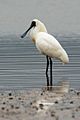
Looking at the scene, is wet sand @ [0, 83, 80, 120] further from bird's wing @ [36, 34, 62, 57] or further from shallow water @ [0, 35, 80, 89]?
bird's wing @ [36, 34, 62, 57]

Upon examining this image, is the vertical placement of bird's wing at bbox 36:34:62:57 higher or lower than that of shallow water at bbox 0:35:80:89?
higher

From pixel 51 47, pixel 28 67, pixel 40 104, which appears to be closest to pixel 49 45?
pixel 51 47

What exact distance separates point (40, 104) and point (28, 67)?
7.38m

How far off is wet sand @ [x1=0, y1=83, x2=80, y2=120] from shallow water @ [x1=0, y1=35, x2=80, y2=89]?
4.32 feet

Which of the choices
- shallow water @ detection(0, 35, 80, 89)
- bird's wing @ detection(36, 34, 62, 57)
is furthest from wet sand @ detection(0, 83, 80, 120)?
bird's wing @ detection(36, 34, 62, 57)

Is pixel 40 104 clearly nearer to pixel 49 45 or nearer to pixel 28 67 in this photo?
pixel 49 45

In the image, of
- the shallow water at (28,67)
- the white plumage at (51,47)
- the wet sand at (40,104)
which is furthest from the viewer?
the white plumage at (51,47)

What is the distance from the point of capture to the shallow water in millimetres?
18156

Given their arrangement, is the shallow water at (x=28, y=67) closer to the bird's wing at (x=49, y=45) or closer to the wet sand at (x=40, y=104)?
the bird's wing at (x=49, y=45)

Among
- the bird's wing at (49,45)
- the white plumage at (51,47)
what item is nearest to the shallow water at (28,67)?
the white plumage at (51,47)

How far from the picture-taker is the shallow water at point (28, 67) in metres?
18.2

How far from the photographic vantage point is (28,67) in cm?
2106

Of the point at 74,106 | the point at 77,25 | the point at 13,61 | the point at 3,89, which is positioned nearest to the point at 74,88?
the point at 3,89

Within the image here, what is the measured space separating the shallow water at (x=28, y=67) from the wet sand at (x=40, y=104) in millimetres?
1316
